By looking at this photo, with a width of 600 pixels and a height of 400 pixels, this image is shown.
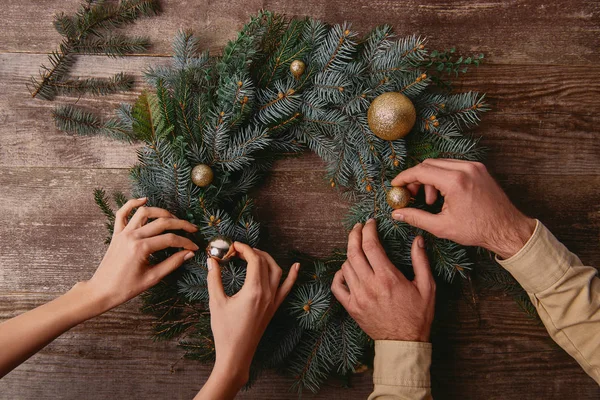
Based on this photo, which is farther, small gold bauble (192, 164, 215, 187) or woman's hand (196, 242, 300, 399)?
small gold bauble (192, 164, 215, 187)

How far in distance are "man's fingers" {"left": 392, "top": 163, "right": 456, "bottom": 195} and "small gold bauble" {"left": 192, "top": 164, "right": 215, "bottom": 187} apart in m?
0.51

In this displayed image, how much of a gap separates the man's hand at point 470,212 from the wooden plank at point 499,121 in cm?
32

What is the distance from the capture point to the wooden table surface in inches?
53.6

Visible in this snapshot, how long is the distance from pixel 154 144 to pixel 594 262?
1.44 meters

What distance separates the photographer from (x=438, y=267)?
122 centimetres

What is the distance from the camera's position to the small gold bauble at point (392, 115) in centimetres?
111

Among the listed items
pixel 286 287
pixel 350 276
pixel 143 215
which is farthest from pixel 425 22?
pixel 143 215

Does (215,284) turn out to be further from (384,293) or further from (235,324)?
(384,293)

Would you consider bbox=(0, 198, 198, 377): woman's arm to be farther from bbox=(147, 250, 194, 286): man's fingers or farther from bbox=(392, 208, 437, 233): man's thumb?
bbox=(392, 208, 437, 233): man's thumb

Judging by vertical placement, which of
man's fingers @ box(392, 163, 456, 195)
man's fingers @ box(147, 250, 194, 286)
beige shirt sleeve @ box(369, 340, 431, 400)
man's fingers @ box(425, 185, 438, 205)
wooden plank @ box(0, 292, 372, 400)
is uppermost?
man's fingers @ box(392, 163, 456, 195)

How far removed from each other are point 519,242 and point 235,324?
77 centimetres

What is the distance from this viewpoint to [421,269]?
1.20 m

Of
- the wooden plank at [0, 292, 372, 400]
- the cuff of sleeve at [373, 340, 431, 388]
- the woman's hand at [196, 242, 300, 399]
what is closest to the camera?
the woman's hand at [196, 242, 300, 399]

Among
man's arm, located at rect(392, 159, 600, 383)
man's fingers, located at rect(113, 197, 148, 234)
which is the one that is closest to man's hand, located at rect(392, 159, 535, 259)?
man's arm, located at rect(392, 159, 600, 383)
